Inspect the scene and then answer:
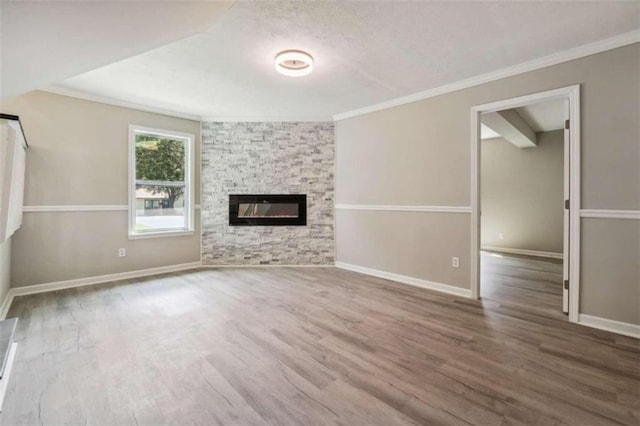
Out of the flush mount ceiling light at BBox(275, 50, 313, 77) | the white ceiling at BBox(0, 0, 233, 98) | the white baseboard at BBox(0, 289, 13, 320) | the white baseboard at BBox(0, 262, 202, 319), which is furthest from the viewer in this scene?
the white baseboard at BBox(0, 262, 202, 319)

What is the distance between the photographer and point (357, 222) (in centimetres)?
473

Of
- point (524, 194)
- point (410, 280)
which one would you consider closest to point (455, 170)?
point (410, 280)

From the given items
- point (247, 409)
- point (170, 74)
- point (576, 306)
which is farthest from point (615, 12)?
point (170, 74)

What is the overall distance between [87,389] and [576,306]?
4004 millimetres

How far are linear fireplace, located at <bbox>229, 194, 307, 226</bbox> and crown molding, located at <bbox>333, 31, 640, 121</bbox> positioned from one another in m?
2.13

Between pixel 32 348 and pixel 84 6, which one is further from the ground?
pixel 84 6

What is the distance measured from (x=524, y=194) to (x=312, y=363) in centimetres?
682

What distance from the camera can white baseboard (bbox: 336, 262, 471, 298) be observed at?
352 centimetres

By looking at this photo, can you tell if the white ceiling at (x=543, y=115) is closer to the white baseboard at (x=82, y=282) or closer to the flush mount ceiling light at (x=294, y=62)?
the flush mount ceiling light at (x=294, y=62)

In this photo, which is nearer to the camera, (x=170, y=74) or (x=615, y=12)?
(x=615, y=12)

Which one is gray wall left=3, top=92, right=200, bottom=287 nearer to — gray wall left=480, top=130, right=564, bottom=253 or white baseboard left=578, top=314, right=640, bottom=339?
white baseboard left=578, top=314, right=640, bottom=339

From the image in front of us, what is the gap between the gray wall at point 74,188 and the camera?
352 centimetres

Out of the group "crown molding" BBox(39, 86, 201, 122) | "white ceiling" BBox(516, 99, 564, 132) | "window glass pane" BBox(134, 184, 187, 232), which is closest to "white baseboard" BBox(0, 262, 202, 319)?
"window glass pane" BBox(134, 184, 187, 232)

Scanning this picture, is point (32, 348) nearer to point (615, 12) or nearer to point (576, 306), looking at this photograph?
point (576, 306)
